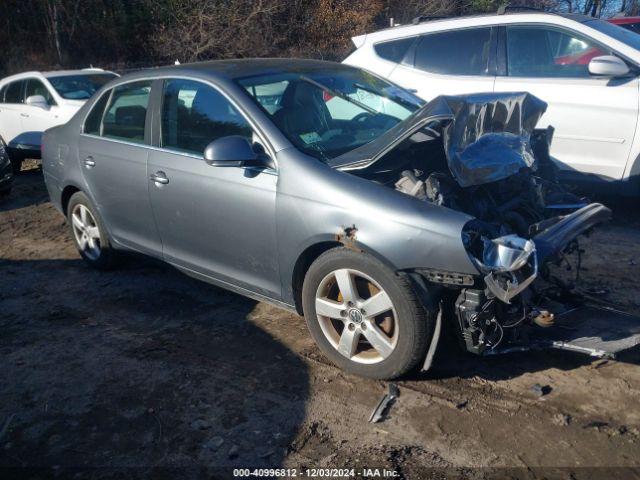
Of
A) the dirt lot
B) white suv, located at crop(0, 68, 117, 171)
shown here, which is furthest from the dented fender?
white suv, located at crop(0, 68, 117, 171)

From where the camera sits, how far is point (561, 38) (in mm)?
6371

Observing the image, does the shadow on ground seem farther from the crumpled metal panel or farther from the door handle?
the crumpled metal panel

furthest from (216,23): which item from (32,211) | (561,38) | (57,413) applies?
Answer: (57,413)

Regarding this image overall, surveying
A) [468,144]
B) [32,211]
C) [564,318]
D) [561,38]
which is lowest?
[32,211]

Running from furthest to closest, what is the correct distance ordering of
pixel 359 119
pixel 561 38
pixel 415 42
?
pixel 415 42
pixel 561 38
pixel 359 119

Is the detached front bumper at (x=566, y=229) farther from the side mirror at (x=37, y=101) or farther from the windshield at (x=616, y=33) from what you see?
the side mirror at (x=37, y=101)

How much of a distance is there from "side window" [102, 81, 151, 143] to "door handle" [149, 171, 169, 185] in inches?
14.5

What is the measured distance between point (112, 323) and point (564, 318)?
10.2 feet

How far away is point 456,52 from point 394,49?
2.64ft

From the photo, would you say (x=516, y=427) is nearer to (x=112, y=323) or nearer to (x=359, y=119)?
(x=359, y=119)

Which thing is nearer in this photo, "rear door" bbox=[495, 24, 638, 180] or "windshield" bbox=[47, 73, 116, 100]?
"rear door" bbox=[495, 24, 638, 180]

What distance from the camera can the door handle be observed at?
4488 mm

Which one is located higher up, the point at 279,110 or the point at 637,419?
the point at 279,110

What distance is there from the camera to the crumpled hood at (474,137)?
3639mm
